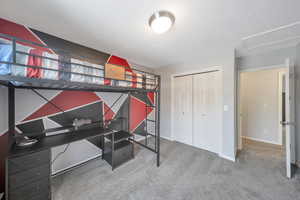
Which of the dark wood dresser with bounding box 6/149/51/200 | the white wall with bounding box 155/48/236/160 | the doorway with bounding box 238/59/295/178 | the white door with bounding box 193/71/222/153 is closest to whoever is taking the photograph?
the dark wood dresser with bounding box 6/149/51/200

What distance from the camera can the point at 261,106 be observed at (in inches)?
130

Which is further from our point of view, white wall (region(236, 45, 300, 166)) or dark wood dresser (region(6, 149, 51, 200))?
white wall (region(236, 45, 300, 166))

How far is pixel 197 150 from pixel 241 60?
2.54 meters

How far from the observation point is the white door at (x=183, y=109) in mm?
3057

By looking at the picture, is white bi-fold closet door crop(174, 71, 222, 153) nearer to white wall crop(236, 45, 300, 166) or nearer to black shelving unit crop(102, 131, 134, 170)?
white wall crop(236, 45, 300, 166)

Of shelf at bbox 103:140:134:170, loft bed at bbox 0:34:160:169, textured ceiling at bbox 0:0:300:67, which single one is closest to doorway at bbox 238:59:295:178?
textured ceiling at bbox 0:0:300:67

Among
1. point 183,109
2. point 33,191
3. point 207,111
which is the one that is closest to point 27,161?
point 33,191

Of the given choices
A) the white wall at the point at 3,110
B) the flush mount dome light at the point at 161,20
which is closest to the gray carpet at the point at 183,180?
the white wall at the point at 3,110

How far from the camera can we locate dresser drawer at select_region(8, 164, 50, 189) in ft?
3.70

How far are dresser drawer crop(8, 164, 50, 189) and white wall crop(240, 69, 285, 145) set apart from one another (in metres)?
4.58

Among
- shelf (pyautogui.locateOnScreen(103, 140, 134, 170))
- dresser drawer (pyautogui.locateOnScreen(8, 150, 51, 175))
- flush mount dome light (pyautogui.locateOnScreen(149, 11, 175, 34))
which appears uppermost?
flush mount dome light (pyautogui.locateOnScreen(149, 11, 175, 34))

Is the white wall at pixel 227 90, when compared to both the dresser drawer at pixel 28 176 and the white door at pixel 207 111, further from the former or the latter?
the dresser drawer at pixel 28 176

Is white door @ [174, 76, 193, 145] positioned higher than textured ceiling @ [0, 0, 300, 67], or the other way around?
textured ceiling @ [0, 0, 300, 67]

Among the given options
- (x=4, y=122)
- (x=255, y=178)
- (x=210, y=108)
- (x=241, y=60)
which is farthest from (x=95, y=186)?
(x=241, y=60)
